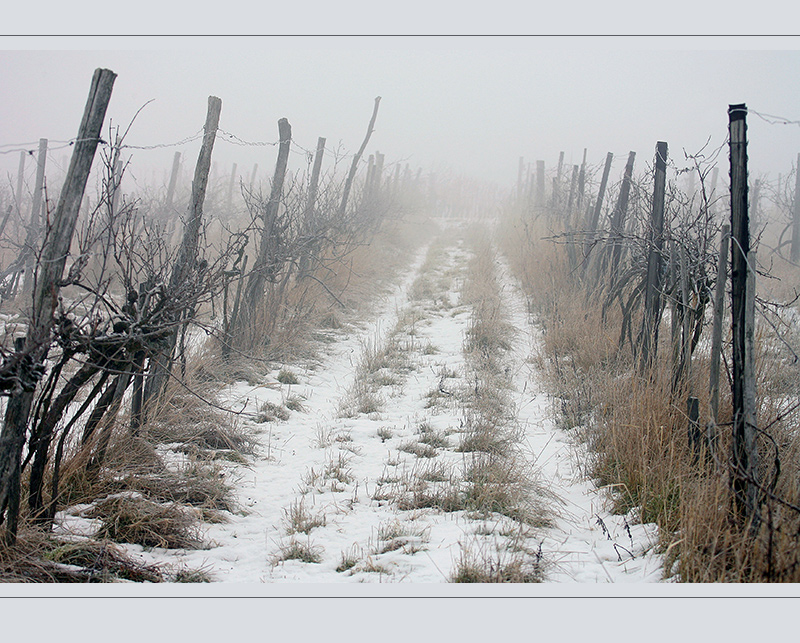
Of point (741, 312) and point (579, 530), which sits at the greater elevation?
point (741, 312)

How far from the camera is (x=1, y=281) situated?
22.1 feet

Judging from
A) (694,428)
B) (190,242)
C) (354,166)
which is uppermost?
(354,166)

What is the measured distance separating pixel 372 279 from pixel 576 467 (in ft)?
24.9

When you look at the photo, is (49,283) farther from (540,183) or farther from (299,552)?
(540,183)

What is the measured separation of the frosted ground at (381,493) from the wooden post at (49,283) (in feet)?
1.37

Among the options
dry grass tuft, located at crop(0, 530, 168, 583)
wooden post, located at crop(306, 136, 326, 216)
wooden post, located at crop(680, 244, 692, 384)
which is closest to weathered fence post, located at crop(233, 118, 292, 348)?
wooden post, located at crop(306, 136, 326, 216)

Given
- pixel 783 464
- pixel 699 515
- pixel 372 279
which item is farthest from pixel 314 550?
pixel 372 279

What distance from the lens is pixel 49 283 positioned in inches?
94.1

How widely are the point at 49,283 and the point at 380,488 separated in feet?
6.78

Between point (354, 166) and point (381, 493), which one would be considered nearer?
point (381, 493)

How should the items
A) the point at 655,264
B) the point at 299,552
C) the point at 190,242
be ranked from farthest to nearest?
1. the point at 655,264
2. the point at 190,242
3. the point at 299,552

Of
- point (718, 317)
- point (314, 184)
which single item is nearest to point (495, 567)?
point (718, 317)

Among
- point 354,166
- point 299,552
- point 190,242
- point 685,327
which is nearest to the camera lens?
point 299,552

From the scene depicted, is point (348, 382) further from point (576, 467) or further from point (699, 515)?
point (699, 515)
